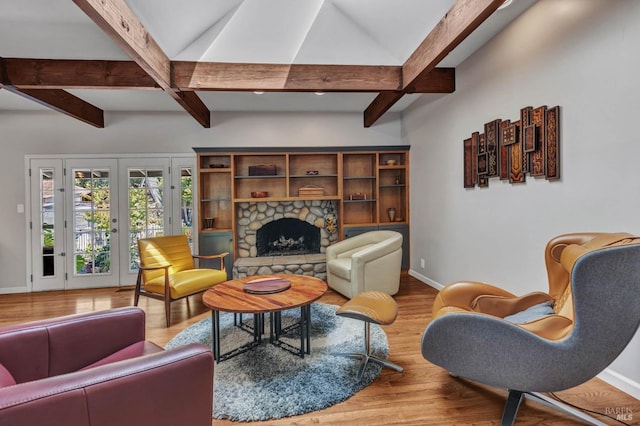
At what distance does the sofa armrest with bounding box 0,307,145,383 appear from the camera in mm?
1322

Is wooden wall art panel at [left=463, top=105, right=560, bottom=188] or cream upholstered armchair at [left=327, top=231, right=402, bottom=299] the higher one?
wooden wall art panel at [left=463, top=105, right=560, bottom=188]

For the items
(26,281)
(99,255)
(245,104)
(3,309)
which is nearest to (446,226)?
(245,104)

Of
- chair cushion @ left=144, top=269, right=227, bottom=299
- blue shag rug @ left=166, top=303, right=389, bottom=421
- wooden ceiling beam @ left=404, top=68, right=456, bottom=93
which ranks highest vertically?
wooden ceiling beam @ left=404, top=68, right=456, bottom=93

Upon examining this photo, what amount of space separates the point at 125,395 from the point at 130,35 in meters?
2.28

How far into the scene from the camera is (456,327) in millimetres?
1503

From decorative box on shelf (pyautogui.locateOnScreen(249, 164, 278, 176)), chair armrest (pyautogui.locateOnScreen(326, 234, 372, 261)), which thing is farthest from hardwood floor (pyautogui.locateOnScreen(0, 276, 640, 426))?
decorative box on shelf (pyautogui.locateOnScreen(249, 164, 278, 176))

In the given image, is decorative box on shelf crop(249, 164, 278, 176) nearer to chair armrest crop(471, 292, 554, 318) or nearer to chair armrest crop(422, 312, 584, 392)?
chair armrest crop(471, 292, 554, 318)

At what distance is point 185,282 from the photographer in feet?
10.3

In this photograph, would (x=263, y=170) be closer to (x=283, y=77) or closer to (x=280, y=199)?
(x=280, y=199)

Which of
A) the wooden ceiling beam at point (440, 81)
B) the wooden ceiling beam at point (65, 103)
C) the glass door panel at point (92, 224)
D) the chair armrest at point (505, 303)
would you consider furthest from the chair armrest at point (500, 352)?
the glass door panel at point (92, 224)

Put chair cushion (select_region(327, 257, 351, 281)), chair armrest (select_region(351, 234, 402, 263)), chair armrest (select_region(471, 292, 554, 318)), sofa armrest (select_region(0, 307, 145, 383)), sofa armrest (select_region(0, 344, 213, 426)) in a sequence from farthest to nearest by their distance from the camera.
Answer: chair cushion (select_region(327, 257, 351, 281)) < chair armrest (select_region(351, 234, 402, 263)) < chair armrest (select_region(471, 292, 554, 318)) < sofa armrest (select_region(0, 307, 145, 383)) < sofa armrest (select_region(0, 344, 213, 426))

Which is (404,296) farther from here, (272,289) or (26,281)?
(26,281)

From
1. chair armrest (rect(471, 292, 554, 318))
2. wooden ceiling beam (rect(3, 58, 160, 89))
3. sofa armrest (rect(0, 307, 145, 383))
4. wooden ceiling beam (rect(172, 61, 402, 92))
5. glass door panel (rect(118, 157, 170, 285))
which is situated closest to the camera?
sofa armrest (rect(0, 307, 145, 383))

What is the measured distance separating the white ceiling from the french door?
196cm
